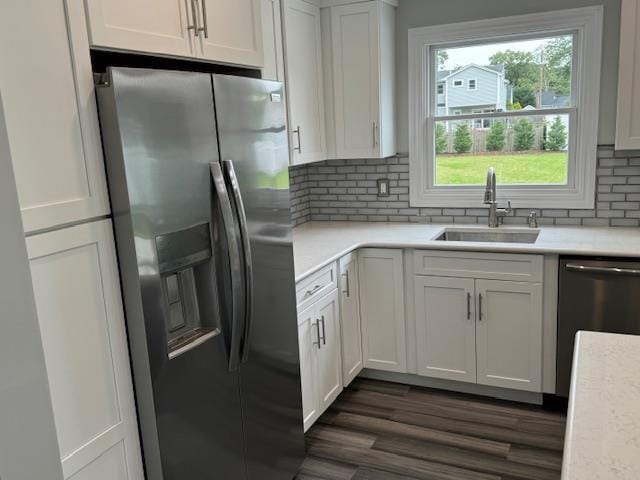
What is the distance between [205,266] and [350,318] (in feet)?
4.92

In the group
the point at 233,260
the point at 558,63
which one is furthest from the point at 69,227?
the point at 558,63

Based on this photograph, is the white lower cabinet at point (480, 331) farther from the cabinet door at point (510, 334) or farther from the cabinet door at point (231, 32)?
the cabinet door at point (231, 32)

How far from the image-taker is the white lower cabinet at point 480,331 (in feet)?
10.1

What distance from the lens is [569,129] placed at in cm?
345

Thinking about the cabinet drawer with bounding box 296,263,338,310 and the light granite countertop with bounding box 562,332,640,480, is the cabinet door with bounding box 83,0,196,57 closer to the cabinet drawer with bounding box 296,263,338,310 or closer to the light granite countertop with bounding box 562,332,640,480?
the cabinet drawer with bounding box 296,263,338,310

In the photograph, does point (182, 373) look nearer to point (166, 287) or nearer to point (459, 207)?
point (166, 287)

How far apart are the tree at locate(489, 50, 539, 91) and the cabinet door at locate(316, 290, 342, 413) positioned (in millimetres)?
1759

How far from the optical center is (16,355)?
1164 millimetres

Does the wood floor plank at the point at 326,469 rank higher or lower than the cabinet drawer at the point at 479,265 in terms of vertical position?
lower

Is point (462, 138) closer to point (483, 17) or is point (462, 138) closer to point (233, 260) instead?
point (483, 17)

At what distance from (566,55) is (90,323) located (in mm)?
3058

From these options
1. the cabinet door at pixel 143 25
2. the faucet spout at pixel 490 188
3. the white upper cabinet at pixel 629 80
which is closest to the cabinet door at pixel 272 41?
the cabinet door at pixel 143 25

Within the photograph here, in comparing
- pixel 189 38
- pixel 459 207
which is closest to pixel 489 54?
pixel 459 207

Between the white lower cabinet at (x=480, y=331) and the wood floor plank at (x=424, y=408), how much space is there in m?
0.18
